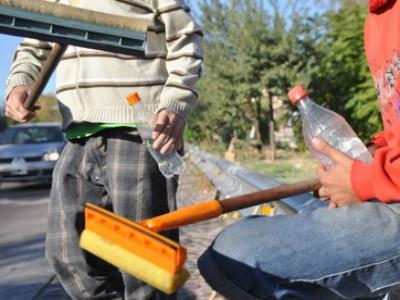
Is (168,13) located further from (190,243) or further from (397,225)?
(190,243)

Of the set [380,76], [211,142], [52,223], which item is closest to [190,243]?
[52,223]

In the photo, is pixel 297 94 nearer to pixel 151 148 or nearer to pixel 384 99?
pixel 384 99

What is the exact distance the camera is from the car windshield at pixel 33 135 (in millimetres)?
15117

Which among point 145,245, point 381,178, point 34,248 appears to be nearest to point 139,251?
point 145,245

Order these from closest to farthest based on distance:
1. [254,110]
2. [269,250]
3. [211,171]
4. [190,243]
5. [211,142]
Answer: [269,250] → [190,243] → [211,171] → [254,110] → [211,142]

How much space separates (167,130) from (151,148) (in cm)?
16

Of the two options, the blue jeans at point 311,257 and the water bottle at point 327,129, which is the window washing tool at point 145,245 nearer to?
the blue jeans at point 311,257

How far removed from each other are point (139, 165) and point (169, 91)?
0.35 m

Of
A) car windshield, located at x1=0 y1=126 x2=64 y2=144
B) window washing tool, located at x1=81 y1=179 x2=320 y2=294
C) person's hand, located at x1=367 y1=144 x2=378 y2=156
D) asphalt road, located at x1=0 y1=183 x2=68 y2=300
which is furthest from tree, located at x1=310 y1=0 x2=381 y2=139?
window washing tool, located at x1=81 y1=179 x2=320 y2=294

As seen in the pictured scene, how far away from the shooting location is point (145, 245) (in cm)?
159

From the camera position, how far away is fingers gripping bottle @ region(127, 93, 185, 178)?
2610mm

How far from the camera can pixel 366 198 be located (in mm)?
1901

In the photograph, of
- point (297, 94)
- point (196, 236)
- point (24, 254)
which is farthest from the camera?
point (196, 236)

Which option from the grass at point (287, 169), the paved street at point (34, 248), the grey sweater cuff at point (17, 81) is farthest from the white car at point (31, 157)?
the grey sweater cuff at point (17, 81)
